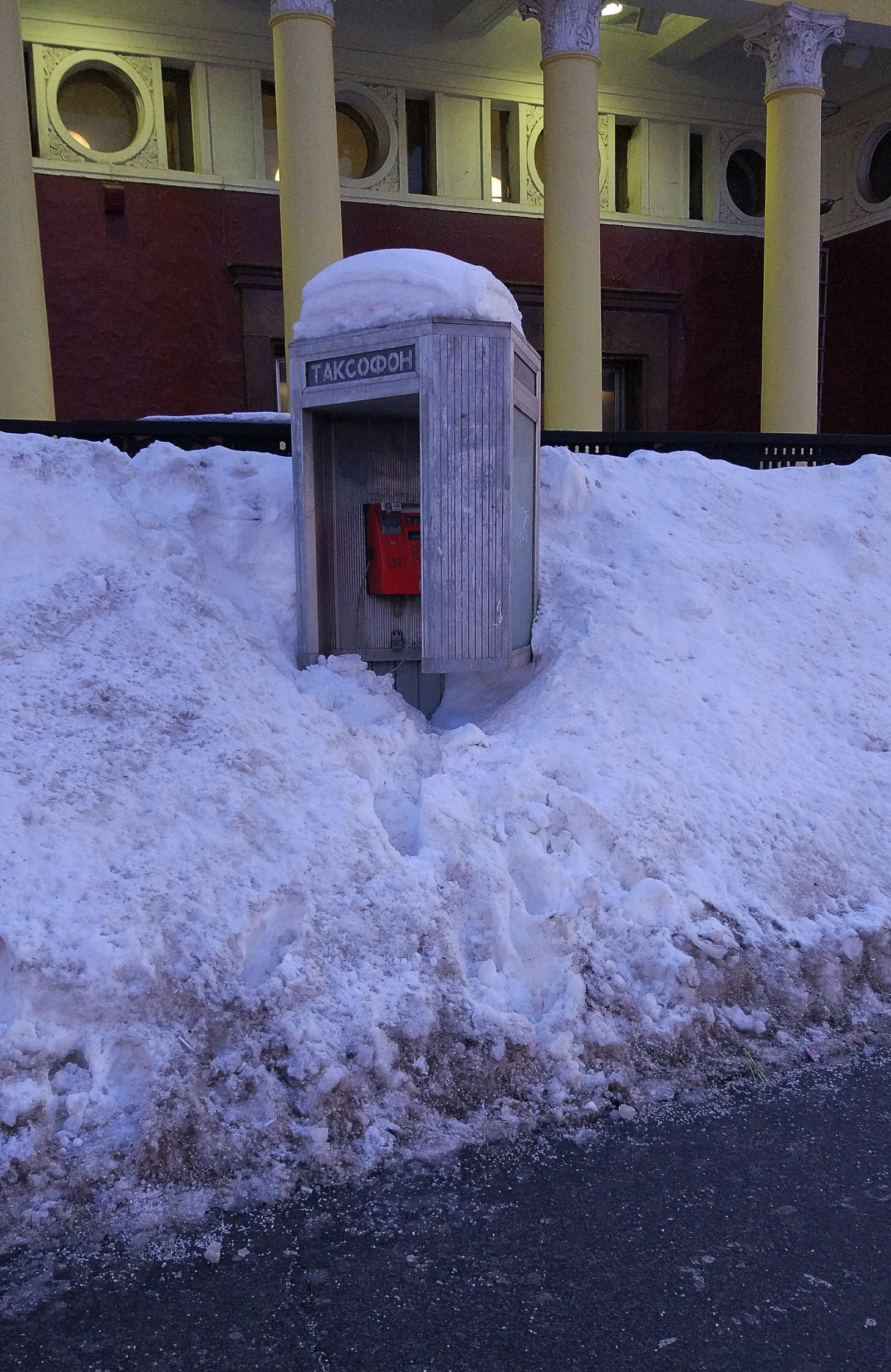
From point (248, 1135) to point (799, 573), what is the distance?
188 inches

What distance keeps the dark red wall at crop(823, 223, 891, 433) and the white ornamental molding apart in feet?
14.3

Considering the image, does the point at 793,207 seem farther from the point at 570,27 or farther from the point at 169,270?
the point at 169,270

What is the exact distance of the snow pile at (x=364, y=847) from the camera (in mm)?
3236

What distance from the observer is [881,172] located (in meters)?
16.4

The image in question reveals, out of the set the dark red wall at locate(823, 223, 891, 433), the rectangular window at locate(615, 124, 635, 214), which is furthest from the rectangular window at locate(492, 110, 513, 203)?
the dark red wall at locate(823, 223, 891, 433)

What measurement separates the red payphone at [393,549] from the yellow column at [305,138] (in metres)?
5.42

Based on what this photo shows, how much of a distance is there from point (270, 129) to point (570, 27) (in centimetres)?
428

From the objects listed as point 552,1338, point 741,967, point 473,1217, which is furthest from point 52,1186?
point 741,967

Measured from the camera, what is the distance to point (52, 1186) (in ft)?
9.59

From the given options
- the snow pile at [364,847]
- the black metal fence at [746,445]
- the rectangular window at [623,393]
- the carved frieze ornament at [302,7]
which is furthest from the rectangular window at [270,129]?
the snow pile at [364,847]

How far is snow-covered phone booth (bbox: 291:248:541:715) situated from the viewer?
16.0ft

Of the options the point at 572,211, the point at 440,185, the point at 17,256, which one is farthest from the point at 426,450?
the point at 440,185

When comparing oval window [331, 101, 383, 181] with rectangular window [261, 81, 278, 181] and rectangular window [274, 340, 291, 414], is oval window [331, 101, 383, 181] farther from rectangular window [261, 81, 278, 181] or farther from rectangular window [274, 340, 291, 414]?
rectangular window [274, 340, 291, 414]

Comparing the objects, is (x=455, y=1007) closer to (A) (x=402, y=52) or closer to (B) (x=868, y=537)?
(B) (x=868, y=537)
